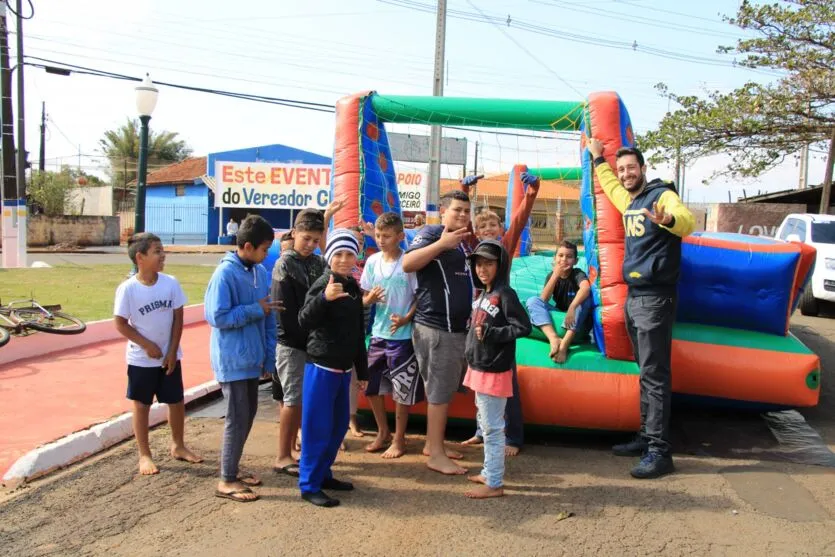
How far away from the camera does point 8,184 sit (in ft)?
50.8

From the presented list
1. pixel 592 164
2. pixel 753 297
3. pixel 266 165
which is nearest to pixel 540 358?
pixel 592 164

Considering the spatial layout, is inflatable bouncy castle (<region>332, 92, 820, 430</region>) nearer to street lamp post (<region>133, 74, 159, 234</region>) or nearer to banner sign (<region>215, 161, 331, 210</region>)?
street lamp post (<region>133, 74, 159, 234</region>)

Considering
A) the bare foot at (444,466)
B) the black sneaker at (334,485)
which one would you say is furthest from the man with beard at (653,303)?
the black sneaker at (334,485)

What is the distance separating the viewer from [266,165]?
2841 centimetres

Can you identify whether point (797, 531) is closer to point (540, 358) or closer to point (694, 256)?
point (540, 358)

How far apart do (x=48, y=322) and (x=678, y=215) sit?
23.3 ft

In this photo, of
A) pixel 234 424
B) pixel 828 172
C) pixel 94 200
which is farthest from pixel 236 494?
pixel 94 200

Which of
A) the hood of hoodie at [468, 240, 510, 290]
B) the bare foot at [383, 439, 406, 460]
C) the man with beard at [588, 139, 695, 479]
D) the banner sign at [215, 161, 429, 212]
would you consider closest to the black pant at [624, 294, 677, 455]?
the man with beard at [588, 139, 695, 479]

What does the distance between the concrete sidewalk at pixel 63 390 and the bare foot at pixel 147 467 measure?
0.69 m

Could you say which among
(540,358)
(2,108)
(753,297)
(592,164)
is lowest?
(540,358)

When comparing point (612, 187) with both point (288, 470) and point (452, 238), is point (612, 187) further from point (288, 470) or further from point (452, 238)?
point (288, 470)

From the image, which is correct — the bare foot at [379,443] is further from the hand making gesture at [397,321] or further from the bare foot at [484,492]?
the bare foot at [484,492]

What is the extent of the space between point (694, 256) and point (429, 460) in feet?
9.17

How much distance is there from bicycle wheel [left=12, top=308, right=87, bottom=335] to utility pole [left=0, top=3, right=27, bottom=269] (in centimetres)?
913
